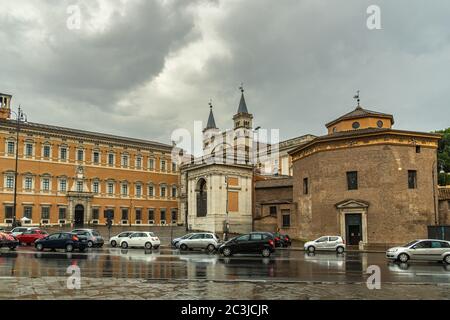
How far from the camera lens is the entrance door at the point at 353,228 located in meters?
39.3

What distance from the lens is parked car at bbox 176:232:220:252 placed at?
31891 mm

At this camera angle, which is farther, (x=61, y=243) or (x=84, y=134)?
(x=84, y=134)

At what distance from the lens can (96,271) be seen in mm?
17438

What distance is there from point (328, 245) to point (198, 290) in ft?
74.1

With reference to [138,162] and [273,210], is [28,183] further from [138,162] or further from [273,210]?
[273,210]

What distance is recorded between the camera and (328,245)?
33.3 metres

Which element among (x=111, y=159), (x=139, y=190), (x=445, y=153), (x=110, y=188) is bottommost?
(x=139, y=190)

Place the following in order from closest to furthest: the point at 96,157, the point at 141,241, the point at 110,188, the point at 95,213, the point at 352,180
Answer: the point at 141,241
the point at 352,180
the point at 95,213
the point at 96,157
the point at 110,188

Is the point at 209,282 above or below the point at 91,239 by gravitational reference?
below

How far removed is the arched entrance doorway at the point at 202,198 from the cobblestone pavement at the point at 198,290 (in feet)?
157

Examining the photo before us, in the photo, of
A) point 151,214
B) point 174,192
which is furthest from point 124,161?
point 174,192

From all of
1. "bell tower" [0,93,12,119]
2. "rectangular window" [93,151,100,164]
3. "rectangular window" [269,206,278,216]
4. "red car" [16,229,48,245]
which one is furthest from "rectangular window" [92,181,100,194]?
"red car" [16,229,48,245]
